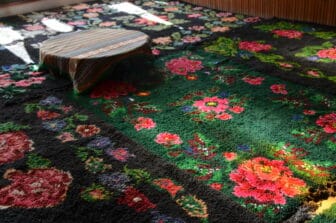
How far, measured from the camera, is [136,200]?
137 cm

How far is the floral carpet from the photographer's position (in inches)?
53.4

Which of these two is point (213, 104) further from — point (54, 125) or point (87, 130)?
point (54, 125)

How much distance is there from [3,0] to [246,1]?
7.41ft

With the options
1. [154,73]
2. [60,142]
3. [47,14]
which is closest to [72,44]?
[154,73]

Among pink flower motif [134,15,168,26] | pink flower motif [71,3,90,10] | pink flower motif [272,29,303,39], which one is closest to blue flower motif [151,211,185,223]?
pink flower motif [272,29,303,39]

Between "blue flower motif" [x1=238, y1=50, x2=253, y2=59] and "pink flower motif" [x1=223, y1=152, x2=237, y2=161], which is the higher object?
"blue flower motif" [x1=238, y1=50, x2=253, y2=59]

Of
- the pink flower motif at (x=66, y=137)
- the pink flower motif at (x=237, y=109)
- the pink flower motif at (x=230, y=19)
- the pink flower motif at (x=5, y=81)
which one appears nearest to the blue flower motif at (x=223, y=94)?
the pink flower motif at (x=237, y=109)

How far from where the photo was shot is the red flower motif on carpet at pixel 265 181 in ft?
→ 4.57

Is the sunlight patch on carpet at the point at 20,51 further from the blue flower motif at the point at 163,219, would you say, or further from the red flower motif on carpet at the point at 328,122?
the red flower motif on carpet at the point at 328,122

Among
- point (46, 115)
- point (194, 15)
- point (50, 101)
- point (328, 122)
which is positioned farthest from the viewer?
point (194, 15)

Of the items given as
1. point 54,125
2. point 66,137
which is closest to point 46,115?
point 54,125

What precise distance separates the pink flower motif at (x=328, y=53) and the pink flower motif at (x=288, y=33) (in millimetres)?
323

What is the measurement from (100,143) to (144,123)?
252 mm

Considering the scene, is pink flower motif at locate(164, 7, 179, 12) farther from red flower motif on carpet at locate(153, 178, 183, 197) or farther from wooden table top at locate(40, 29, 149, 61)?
red flower motif on carpet at locate(153, 178, 183, 197)
